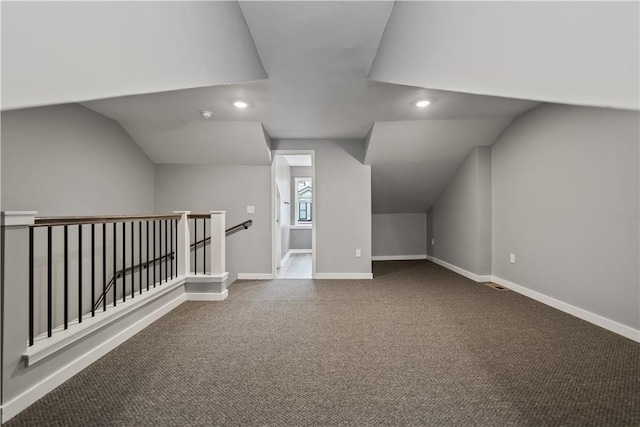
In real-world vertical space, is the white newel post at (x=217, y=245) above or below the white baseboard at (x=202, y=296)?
above

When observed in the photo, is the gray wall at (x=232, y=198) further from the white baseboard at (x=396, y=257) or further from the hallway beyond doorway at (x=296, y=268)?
the white baseboard at (x=396, y=257)

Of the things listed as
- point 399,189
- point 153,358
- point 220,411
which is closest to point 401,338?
point 220,411

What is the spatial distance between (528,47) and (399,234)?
5077 millimetres

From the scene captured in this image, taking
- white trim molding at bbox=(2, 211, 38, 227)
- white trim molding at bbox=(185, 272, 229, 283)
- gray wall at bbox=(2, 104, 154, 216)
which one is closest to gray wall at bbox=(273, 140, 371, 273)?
white trim molding at bbox=(185, 272, 229, 283)

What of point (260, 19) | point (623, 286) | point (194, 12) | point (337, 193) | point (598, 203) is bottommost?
point (623, 286)

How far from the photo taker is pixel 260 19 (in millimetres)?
1686

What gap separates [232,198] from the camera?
14.2 feet

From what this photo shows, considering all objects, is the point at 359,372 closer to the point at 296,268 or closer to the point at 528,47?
the point at 528,47

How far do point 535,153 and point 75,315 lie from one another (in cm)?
552

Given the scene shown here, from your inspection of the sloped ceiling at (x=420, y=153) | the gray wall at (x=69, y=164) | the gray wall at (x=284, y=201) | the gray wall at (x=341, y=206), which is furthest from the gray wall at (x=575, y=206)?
the gray wall at (x=69, y=164)

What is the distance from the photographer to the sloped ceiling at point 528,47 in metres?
0.86

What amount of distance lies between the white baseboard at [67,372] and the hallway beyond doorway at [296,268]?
2303 millimetres

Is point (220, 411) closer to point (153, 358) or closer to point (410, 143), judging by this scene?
point (153, 358)

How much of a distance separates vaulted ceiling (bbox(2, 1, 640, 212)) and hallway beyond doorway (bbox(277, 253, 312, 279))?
8.03 ft
